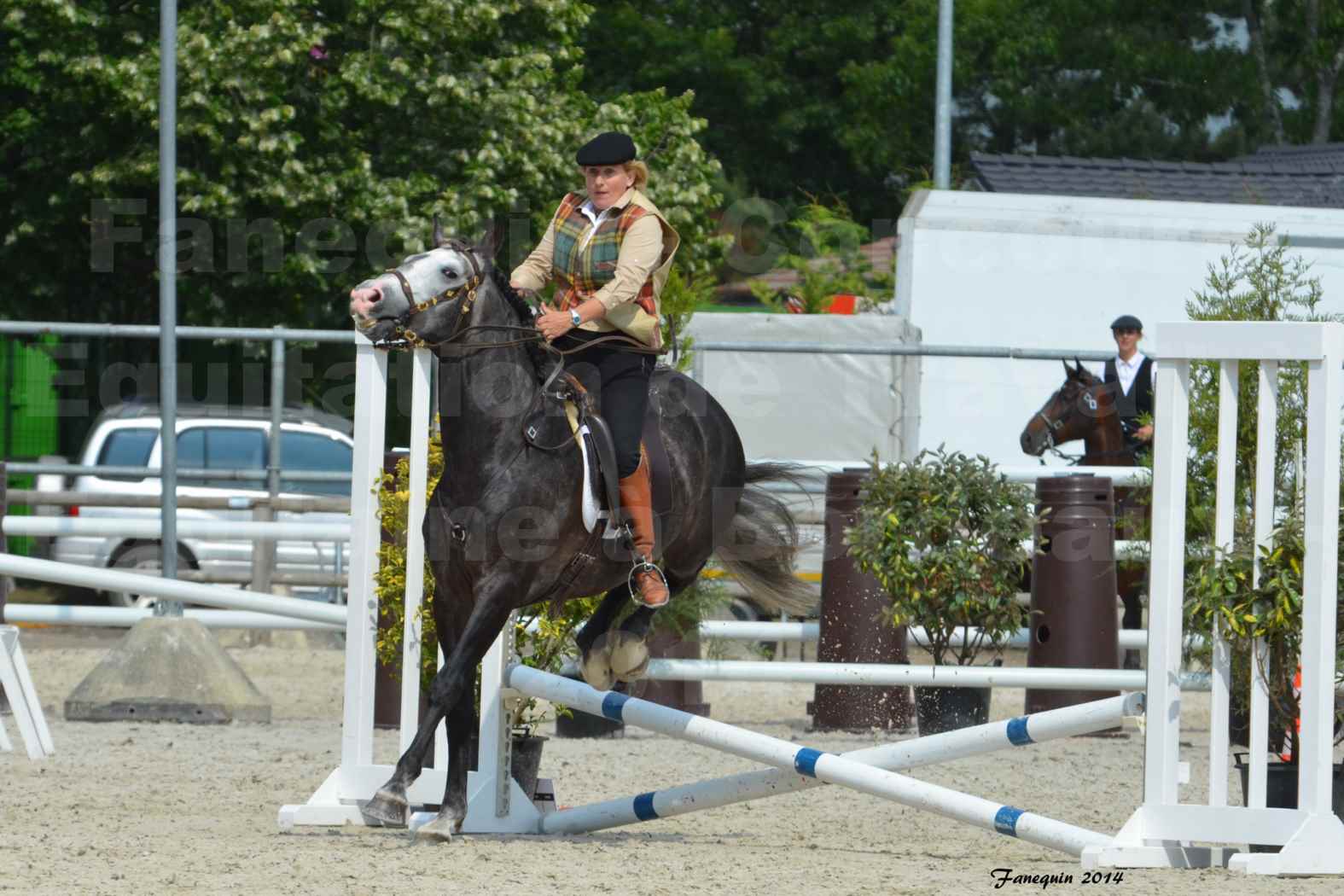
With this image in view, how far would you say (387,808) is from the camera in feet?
18.4

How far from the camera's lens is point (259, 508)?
1237 centimetres

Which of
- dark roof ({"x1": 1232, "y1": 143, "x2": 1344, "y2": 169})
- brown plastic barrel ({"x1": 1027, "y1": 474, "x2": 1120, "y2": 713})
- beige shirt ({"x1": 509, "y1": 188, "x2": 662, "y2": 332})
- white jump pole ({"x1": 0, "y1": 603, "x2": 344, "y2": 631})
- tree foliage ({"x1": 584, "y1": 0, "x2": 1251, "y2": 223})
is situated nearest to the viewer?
beige shirt ({"x1": 509, "y1": 188, "x2": 662, "y2": 332})

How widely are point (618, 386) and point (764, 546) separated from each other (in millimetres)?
1203

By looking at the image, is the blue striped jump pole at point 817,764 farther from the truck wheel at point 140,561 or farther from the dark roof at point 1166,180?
the dark roof at point 1166,180

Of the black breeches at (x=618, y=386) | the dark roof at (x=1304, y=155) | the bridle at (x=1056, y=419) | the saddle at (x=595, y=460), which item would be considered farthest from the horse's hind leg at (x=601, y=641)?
the dark roof at (x=1304, y=155)

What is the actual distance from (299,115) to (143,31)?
1.74m

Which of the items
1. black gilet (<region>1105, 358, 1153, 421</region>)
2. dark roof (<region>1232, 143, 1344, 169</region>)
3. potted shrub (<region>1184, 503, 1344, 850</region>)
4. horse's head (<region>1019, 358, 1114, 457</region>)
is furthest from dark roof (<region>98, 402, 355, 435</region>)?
dark roof (<region>1232, 143, 1344, 169</region>)

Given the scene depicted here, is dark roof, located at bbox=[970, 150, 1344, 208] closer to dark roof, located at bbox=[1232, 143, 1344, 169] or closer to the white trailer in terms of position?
dark roof, located at bbox=[1232, 143, 1344, 169]

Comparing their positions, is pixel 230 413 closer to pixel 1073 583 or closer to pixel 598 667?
pixel 1073 583

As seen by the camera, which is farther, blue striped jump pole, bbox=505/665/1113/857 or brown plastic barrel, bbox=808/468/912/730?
brown plastic barrel, bbox=808/468/912/730

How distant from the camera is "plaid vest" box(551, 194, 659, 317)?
6105 millimetres

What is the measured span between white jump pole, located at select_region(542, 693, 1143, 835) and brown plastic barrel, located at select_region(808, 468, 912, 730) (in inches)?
129

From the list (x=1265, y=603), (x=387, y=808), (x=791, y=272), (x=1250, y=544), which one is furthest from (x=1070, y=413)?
(x=791, y=272)

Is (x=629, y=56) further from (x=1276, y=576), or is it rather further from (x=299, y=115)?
(x=1276, y=576)
